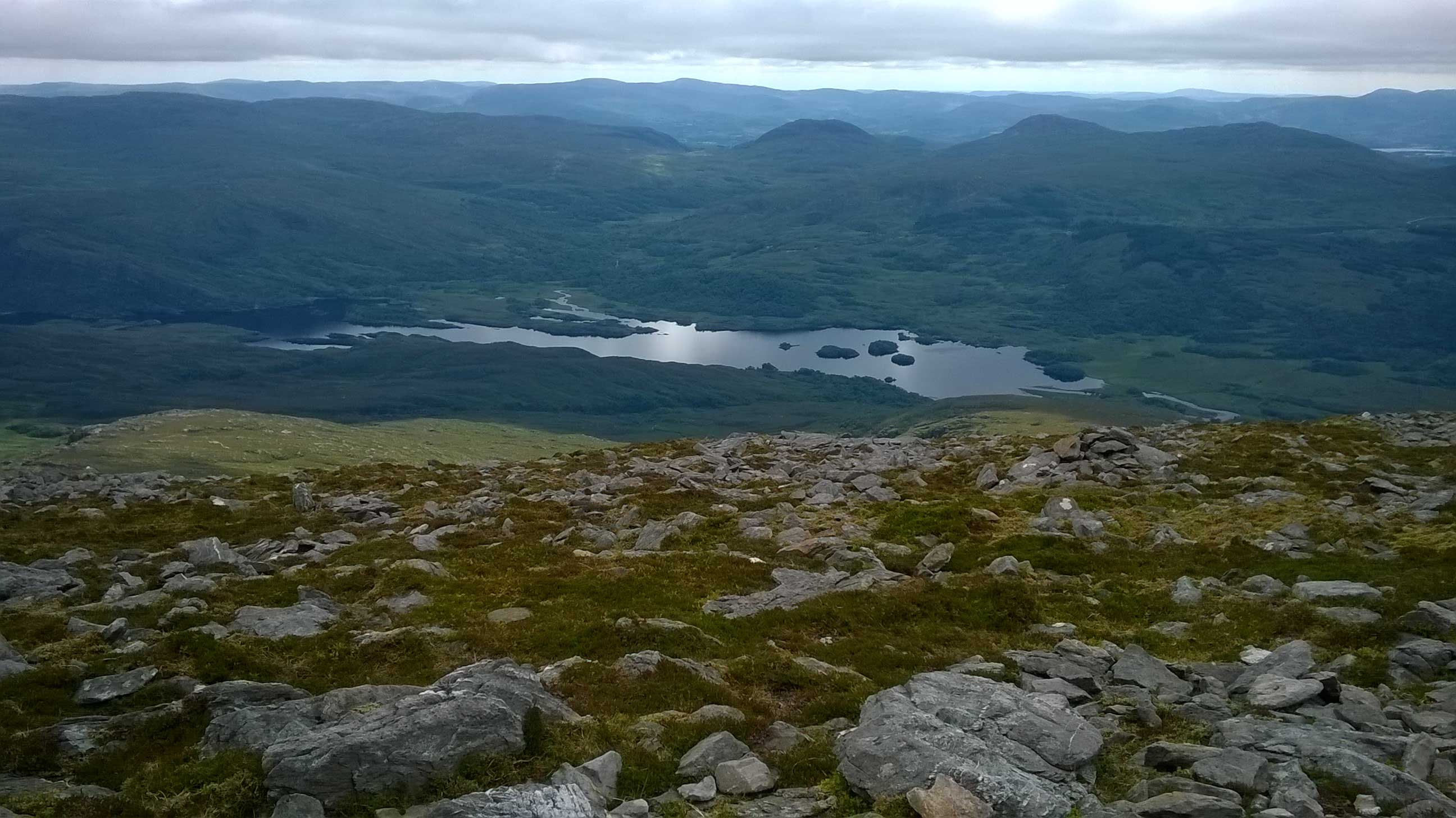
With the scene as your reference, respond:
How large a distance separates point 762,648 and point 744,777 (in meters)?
7.08

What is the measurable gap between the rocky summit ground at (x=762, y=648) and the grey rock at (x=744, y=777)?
43mm

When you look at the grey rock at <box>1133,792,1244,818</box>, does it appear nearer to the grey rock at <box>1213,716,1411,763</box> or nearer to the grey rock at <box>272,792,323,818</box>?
the grey rock at <box>1213,716,1411,763</box>

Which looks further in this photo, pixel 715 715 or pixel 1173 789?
pixel 715 715

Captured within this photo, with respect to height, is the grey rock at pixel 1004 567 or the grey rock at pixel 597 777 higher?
the grey rock at pixel 597 777

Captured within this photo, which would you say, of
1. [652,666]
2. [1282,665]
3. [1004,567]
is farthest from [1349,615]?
[652,666]

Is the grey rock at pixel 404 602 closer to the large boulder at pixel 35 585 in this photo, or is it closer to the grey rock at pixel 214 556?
the grey rock at pixel 214 556

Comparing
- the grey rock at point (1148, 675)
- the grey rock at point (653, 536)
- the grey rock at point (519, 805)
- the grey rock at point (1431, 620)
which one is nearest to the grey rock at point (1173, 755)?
the grey rock at point (1148, 675)

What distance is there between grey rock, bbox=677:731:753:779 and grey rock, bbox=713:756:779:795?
0.63 feet

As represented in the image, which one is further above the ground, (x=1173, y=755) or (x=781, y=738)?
(x=1173, y=755)

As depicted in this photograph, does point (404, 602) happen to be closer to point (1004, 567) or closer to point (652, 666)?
point (652, 666)

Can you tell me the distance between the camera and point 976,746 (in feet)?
50.0

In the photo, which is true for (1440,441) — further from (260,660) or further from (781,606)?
(260,660)


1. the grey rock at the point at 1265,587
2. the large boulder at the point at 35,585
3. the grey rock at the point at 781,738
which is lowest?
the large boulder at the point at 35,585

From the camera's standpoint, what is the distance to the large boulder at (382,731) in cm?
1428
